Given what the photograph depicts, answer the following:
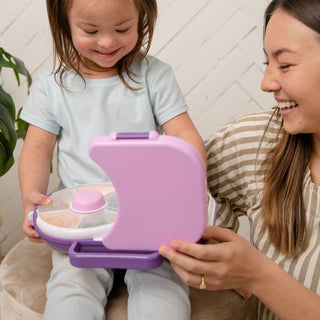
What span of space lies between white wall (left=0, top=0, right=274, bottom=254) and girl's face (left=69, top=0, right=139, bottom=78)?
2.36 ft

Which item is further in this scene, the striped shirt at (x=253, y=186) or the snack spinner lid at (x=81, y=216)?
the striped shirt at (x=253, y=186)

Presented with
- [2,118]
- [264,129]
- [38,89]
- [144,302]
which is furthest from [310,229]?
[2,118]

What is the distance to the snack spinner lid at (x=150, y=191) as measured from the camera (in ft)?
1.64

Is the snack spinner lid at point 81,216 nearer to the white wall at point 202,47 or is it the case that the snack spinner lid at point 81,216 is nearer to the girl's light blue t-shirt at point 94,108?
the girl's light blue t-shirt at point 94,108

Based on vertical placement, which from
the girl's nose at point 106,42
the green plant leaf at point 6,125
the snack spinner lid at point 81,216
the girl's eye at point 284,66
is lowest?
the green plant leaf at point 6,125

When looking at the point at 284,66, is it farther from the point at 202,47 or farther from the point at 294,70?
the point at 202,47

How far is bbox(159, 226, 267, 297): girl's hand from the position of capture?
603mm

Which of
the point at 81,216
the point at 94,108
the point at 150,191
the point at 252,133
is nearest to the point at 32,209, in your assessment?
the point at 81,216

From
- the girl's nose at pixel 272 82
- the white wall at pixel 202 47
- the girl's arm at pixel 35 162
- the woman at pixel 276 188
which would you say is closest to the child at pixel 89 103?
the girl's arm at pixel 35 162

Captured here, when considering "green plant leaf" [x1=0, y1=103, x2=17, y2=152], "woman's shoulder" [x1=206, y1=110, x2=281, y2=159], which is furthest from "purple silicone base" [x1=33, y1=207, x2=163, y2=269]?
"green plant leaf" [x1=0, y1=103, x2=17, y2=152]

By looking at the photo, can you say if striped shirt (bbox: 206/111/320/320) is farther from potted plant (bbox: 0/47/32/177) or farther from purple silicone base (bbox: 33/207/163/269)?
potted plant (bbox: 0/47/32/177)

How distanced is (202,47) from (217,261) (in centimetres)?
107

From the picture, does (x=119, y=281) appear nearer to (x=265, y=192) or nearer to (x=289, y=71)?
(x=265, y=192)

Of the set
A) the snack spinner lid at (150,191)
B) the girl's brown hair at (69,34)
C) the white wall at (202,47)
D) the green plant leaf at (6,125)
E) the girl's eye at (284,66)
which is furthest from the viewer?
the white wall at (202,47)
